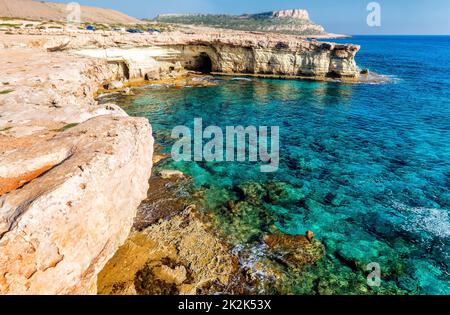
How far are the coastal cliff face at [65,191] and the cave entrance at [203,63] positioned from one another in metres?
41.2

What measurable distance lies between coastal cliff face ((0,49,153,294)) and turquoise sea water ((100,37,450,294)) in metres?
5.26

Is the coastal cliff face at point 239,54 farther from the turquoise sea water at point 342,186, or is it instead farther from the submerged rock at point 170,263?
the submerged rock at point 170,263

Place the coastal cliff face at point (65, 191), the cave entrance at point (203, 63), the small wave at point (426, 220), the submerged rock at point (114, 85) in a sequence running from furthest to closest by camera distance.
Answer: the cave entrance at point (203, 63)
the submerged rock at point (114, 85)
the small wave at point (426, 220)
the coastal cliff face at point (65, 191)

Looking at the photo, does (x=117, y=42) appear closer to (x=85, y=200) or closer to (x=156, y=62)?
(x=156, y=62)

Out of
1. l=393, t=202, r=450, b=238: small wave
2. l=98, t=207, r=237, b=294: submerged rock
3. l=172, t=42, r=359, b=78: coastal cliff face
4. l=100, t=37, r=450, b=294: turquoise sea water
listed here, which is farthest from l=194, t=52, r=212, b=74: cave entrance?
l=98, t=207, r=237, b=294: submerged rock

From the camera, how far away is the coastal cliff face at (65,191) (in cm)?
538

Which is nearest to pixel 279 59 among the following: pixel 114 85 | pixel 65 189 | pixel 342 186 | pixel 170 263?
pixel 114 85

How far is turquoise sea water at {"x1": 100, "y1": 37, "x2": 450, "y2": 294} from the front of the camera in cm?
1051

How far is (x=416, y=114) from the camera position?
99.3ft

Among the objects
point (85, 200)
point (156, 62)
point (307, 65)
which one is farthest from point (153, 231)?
point (307, 65)

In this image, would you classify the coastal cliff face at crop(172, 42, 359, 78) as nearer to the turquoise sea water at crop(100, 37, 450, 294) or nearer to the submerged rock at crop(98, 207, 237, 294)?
the turquoise sea water at crop(100, 37, 450, 294)

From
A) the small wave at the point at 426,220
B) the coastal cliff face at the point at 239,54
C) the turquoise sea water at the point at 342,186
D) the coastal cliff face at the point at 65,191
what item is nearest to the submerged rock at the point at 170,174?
the turquoise sea water at the point at 342,186

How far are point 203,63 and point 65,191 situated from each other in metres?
49.1

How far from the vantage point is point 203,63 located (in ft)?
169
